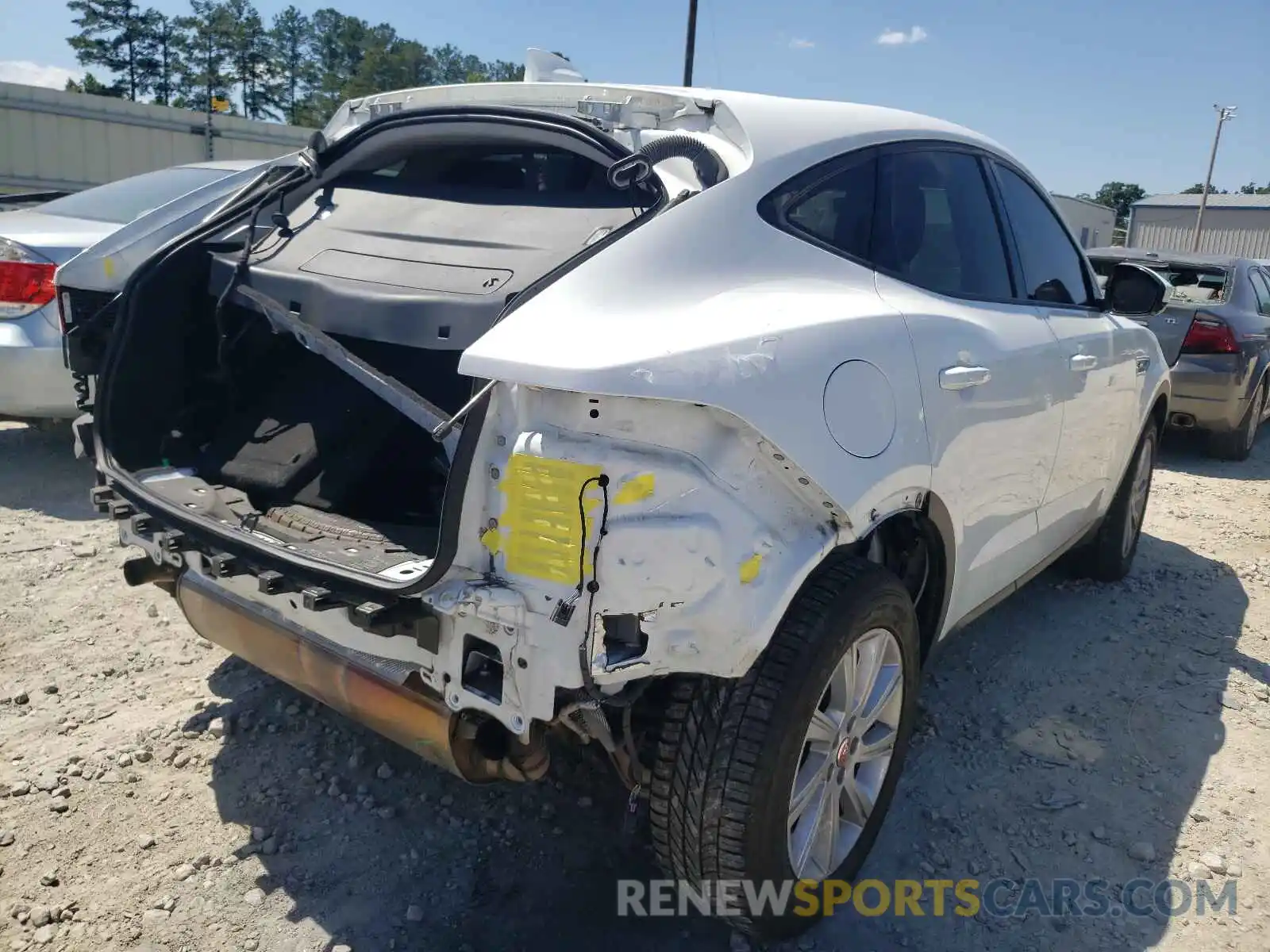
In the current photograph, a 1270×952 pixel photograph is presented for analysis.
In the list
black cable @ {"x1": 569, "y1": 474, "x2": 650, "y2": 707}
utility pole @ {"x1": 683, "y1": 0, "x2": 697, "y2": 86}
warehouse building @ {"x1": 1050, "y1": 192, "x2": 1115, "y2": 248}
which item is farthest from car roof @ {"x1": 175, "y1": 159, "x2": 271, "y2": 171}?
warehouse building @ {"x1": 1050, "y1": 192, "x2": 1115, "y2": 248}

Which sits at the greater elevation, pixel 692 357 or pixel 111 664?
pixel 692 357

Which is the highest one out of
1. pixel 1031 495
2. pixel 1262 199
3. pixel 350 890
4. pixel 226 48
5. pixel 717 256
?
pixel 226 48

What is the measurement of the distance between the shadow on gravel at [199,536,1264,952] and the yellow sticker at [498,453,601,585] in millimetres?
837

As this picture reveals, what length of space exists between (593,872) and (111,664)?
2.03 m

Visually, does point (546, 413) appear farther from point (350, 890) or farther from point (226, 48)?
point (226, 48)

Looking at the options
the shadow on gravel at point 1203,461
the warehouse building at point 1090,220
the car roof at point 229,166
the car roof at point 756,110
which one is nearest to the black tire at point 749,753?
the car roof at point 756,110

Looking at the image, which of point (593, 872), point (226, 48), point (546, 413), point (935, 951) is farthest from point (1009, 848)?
point (226, 48)

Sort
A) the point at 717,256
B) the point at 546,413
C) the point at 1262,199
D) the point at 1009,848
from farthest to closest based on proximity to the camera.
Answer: the point at 1262,199
the point at 1009,848
the point at 717,256
the point at 546,413

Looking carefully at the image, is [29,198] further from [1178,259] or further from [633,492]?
[1178,259]

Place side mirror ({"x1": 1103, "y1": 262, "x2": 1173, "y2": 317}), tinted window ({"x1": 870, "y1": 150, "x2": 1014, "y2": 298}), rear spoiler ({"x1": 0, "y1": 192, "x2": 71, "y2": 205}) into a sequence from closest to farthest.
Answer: tinted window ({"x1": 870, "y1": 150, "x2": 1014, "y2": 298}), side mirror ({"x1": 1103, "y1": 262, "x2": 1173, "y2": 317}), rear spoiler ({"x1": 0, "y1": 192, "x2": 71, "y2": 205})

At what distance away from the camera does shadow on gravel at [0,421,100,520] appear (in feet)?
16.4

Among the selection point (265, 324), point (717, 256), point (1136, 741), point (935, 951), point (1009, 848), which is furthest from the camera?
point (1136, 741)

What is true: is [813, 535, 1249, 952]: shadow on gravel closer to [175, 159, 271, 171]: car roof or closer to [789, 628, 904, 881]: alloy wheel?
[789, 628, 904, 881]: alloy wheel

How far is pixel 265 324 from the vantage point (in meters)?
3.06
